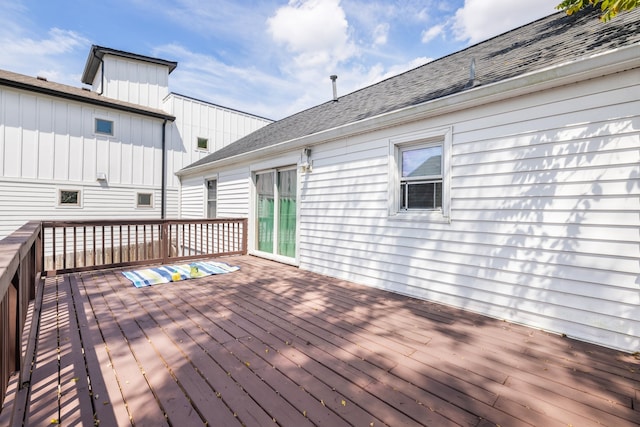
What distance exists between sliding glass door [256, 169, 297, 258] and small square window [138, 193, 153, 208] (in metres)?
5.43

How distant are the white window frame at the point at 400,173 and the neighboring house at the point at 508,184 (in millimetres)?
17

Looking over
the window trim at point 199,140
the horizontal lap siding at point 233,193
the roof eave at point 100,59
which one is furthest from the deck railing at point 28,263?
the roof eave at point 100,59

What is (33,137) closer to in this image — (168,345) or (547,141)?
(168,345)

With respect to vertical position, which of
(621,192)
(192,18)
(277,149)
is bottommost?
(621,192)

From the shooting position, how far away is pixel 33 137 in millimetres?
7910

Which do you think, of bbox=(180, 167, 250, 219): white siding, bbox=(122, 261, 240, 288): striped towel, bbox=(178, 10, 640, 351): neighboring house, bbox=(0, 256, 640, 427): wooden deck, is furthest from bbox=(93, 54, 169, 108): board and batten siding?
bbox=(0, 256, 640, 427): wooden deck

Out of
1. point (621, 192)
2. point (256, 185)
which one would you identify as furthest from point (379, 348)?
point (256, 185)

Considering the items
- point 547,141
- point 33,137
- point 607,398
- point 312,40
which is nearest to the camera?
point 607,398

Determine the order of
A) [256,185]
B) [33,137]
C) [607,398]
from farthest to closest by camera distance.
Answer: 1. [33,137]
2. [256,185]
3. [607,398]

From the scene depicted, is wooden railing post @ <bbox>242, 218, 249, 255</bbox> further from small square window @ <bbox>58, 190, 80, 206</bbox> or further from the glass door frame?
small square window @ <bbox>58, 190, 80, 206</bbox>

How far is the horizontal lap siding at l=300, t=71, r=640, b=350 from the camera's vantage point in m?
2.44

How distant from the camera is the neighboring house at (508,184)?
8.07 feet

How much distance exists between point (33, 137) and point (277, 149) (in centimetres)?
731

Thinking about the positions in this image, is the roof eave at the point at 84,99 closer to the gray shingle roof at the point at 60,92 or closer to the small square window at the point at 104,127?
the gray shingle roof at the point at 60,92
